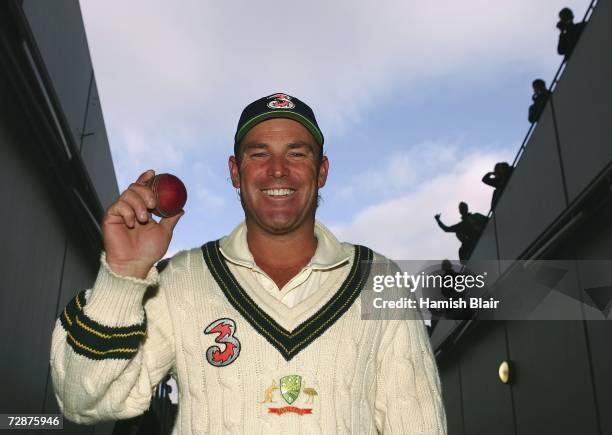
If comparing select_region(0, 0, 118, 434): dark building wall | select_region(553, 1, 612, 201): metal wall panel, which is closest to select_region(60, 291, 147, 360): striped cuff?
select_region(0, 0, 118, 434): dark building wall

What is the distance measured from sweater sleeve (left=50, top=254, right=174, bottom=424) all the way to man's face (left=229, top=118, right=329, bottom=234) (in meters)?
0.66

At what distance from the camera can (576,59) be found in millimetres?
5652

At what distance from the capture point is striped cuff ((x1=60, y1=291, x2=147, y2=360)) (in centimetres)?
159

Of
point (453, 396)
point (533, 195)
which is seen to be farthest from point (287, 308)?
point (453, 396)

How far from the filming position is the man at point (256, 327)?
1.63 m

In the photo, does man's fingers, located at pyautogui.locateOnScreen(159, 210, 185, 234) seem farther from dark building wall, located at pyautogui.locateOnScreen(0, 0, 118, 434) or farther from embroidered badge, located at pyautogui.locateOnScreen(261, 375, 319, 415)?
dark building wall, located at pyautogui.locateOnScreen(0, 0, 118, 434)

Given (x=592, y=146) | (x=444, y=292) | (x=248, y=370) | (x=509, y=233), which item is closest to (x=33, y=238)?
(x=248, y=370)

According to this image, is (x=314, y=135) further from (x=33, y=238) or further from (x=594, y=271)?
(x=594, y=271)

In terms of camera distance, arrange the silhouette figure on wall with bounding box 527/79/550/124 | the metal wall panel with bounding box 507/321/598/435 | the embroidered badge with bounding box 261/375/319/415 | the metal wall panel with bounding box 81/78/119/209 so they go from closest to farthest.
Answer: the embroidered badge with bounding box 261/375/319/415 → the metal wall panel with bounding box 507/321/598/435 → the metal wall panel with bounding box 81/78/119/209 → the silhouette figure on wall with bounding box 527/79/550/124

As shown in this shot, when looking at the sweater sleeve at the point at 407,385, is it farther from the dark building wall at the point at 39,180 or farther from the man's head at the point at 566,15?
the man's head at the point at 566,15

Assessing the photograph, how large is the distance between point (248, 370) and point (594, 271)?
4.37 m

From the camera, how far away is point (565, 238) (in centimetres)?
566

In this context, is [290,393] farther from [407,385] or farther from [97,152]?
A: [97,152]

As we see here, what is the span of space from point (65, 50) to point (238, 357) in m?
4.50
